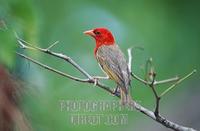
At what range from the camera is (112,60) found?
1.27 metres

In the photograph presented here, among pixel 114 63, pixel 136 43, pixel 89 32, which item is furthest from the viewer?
pixel 136 43

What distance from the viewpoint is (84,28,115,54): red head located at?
4.32 feet

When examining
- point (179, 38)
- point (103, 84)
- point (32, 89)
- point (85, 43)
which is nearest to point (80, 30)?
point (85, 43)

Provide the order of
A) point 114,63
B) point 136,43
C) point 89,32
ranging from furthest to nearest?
point 136,43, point 89,32, point 114,63

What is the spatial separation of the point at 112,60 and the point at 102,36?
0.29ft

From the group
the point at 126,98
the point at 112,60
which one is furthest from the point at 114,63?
the point at 126,98

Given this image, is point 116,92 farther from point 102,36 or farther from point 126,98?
point 102,36

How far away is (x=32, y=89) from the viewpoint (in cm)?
45

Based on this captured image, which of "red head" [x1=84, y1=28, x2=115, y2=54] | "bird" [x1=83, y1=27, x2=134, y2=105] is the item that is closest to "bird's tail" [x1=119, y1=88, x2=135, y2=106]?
"bird" [x1=83, y1=27, x2=134, y2=105]

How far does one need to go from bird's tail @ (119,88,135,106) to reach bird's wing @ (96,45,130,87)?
1.1 inches

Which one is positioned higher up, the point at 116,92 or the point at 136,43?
the point at 136,43

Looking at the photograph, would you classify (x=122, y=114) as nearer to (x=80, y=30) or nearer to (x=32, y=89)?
(x=80, y=30)

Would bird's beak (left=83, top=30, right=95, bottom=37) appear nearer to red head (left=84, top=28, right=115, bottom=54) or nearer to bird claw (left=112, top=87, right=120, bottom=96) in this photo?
red head (left=84, top=28, right=115, bottom=54)

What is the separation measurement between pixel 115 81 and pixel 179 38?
1.35 ft
